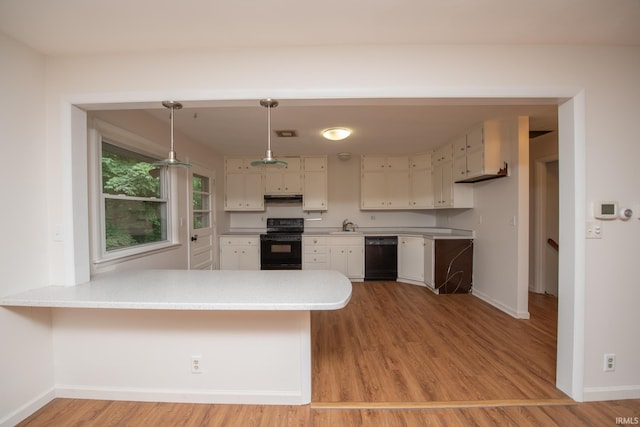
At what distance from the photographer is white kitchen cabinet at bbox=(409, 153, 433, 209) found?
425 centimetres

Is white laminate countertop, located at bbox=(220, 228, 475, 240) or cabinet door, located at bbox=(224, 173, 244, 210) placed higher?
cabinet door, located at bbox=(224, 173, 244, 210)

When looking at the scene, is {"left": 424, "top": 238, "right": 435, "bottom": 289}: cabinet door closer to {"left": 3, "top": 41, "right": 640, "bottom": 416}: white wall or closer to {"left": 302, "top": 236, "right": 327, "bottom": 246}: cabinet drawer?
{"left": 302, "top": 236, "right": 327, "bottom": 246}: cabinet drawer

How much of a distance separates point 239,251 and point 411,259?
3018 millimetres

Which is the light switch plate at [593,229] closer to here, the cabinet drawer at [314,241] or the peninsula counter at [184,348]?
the peninsula counter at [184,348]

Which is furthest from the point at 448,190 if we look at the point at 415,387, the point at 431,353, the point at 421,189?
the point at 415,387

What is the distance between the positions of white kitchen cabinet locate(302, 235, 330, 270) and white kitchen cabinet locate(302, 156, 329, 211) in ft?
2.06

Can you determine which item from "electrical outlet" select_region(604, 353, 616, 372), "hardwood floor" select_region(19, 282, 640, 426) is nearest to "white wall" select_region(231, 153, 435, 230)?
"hardwood floor" select_region(19, 282, 640, 426)

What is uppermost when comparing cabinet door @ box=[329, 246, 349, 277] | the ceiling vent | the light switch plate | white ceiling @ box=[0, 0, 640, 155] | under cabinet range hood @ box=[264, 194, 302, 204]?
white ceiling @ box=[0, 0, 640, 155]

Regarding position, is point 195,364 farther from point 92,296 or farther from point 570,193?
point 570,193

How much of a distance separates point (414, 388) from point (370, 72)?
2196 mm

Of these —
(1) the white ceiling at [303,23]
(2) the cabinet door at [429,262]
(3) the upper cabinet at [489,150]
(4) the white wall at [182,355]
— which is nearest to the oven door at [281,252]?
(2) the cabinet door at [429,262]

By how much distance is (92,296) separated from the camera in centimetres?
143

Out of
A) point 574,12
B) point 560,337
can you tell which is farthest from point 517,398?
point 574,12

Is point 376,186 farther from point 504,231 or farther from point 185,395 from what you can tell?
point 185,395
